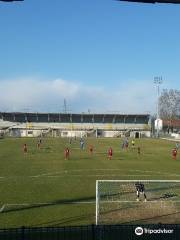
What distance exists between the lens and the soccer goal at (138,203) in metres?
20.0

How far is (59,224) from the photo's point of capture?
768 inches

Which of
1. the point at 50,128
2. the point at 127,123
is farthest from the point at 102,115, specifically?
the point at 50,128

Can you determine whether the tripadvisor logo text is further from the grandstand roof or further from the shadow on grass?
the grandstand roof

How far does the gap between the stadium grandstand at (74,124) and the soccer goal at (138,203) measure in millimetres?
109860

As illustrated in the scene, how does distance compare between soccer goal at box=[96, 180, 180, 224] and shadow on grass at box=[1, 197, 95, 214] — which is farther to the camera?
shadow on grass at box=[1, 197, 95, 214]

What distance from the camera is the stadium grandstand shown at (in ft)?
457

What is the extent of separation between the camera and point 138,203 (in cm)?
2273

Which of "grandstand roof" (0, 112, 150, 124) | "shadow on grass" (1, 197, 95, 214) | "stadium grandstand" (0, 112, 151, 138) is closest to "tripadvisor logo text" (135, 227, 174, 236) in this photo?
"shadow on grass" (1, 197, 95, 214)

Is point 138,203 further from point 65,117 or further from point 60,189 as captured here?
point 65,117

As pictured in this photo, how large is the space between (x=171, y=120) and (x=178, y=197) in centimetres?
14658

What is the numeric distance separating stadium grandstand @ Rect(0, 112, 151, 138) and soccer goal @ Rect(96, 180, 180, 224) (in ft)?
360

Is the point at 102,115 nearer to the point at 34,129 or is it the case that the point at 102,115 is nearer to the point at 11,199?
the point at 34,129

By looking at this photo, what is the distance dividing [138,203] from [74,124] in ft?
417

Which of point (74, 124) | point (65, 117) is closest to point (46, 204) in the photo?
point (74, 124)
